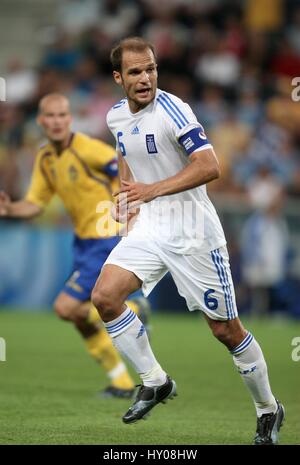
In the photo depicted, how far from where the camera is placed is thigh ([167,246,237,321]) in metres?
6.16

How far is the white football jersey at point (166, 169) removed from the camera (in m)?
6.19

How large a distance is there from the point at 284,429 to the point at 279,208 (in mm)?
9308

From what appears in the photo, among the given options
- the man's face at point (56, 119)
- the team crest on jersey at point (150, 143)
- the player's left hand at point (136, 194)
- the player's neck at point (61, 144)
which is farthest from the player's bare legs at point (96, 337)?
the player's left hand at point (136, 194)

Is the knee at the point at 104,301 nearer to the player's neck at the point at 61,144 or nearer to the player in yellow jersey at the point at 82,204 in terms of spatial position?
the player in yellow jersey at the point at 82,204

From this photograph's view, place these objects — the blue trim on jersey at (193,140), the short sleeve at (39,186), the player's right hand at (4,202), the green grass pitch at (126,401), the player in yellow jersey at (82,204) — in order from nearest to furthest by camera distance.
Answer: the blue trim on jersey at (193,140)
the green grass pitch at (126,401)
the player's right hand at (4,202)
the player in yellow jersey at (82,204)
the short sleeve at (39,186)

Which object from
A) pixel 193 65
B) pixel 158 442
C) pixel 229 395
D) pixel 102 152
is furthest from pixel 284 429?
pixel 193 65

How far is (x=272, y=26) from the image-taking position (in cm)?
1939

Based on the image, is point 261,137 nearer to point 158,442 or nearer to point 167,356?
point 167,356

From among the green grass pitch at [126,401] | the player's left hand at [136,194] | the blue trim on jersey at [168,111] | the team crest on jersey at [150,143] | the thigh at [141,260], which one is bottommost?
the green grass pitch at [126,401]

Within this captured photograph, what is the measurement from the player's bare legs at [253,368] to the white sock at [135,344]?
43 centimetres

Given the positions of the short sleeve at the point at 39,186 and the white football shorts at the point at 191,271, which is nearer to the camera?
the white football shorts at the point at 191,271

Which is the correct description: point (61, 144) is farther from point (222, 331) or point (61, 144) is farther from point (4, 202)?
point (222, 331)

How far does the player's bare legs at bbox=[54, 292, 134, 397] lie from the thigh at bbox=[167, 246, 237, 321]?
245 centimetres

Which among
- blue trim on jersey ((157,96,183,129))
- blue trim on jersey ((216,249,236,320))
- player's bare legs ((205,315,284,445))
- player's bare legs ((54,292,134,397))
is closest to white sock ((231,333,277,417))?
player's bare legs ((205,315,284,445))
